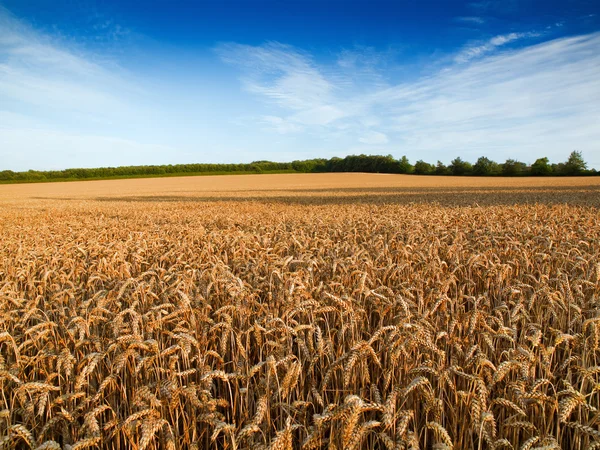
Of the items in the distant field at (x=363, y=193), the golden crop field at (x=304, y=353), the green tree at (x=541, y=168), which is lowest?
the golden crop field at (x=304, y=353)

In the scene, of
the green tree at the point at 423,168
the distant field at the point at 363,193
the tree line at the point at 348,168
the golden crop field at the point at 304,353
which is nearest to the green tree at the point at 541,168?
the tree line at the point at 348,168

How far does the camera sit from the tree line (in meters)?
87.2

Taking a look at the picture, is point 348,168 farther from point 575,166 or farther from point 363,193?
point 363,193

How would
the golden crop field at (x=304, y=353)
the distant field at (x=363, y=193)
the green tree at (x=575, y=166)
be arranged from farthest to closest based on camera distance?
the green tree at (x=575, y=166) → the distant field at (x=363, y=193) → the golden crop field at (x=304, y=353)

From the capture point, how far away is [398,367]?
2.91 m

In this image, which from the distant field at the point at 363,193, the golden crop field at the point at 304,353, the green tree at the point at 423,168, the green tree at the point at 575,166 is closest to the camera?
the golden crop field at the point at 304,353

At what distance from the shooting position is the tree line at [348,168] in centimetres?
8719

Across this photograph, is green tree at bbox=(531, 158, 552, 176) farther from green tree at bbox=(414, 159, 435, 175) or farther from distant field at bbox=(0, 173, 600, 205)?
distant field at bbox=(0, 173, 600, 205)

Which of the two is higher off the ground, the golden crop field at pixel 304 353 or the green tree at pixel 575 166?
the green tree at pixel 575 166

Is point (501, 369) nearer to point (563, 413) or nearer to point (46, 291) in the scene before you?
point (563, 413)

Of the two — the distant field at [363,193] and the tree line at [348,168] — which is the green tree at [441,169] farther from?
the distant field at [363,193]

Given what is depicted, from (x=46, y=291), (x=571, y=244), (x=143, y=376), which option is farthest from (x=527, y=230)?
(x=46, y=291)

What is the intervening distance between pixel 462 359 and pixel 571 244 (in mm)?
4949

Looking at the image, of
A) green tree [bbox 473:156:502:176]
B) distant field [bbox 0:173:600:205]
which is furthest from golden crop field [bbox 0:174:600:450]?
green tree [bbox 473:156:502:176]
